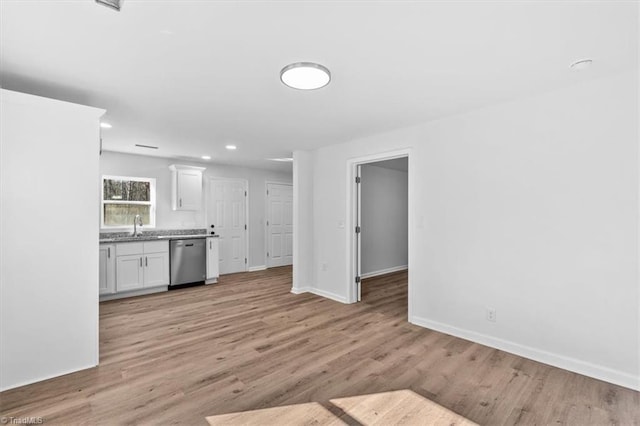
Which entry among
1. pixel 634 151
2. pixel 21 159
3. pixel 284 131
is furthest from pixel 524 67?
pixel 21 159

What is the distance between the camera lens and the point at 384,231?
6.52 m

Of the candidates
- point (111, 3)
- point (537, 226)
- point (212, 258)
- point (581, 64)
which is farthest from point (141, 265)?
point (581, 64)

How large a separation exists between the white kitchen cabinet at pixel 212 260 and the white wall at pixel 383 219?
2886 mm

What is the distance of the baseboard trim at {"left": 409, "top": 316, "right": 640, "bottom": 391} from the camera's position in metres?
2.28

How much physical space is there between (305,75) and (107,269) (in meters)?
4.32

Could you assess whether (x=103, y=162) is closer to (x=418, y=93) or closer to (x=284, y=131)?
(x=284, y=131)

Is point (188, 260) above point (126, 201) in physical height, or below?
below

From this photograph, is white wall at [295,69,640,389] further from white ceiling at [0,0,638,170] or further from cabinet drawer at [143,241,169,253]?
cabinet drawer at [143,241,169,253]

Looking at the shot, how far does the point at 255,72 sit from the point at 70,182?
1812 mm

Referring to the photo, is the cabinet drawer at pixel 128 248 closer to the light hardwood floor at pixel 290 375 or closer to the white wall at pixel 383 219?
the light hardwood floor at pixel 290 375

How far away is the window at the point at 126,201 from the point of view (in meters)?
5.25

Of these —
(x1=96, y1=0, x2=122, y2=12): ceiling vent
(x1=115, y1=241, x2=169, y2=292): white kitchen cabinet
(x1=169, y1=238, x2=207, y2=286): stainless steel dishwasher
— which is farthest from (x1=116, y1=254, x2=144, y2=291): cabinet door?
(x1=96, y1=0, x2=122, y2=12): ceiling vent

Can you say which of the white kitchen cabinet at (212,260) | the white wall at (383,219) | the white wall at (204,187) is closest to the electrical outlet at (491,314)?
the white wall at (383,219)

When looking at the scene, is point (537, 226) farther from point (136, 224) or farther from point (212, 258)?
point (136, 224)
